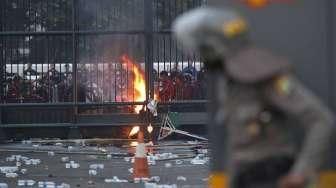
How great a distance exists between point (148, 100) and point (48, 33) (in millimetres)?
2562

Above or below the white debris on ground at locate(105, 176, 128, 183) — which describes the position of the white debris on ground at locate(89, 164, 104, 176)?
below

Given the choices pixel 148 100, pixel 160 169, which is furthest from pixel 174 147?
pixel 160 169

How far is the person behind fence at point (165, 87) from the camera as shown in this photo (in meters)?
18.0

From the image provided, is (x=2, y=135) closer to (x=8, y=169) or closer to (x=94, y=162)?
(x=94, y=162)

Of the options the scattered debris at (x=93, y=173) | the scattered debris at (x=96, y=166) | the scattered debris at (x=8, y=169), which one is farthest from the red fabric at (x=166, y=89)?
the scattered debris at (x=93, y=173)

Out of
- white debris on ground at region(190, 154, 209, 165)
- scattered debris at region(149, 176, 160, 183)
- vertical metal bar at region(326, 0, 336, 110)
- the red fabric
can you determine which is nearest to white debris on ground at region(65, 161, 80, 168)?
white debris on ground at region(190, 154, 209, 165)

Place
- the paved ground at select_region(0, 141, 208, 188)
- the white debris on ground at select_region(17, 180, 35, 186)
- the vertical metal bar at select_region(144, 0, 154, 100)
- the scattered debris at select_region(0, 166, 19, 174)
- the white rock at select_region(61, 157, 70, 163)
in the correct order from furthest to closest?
1. the vertical metal bar at select_region(144, 0, 154, 100)
2. the white rock at select_region(61, 157, 70, 163)
3. the scattered debris at select_region(0, 166, 19, 174)
4. the paved ground at select_region(0, 141, 208, 188)
5. the white debris on ground at select_region(17, 180, 35, 186)

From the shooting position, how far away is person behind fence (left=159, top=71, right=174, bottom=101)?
59.0ft

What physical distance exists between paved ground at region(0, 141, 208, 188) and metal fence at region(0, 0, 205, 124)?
119 centimetres

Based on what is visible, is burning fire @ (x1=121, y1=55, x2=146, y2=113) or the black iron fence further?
burning fire @ (x1=121, y1=55, x2=146, y2=113)

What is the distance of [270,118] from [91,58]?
570 inches

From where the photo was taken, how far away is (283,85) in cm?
337

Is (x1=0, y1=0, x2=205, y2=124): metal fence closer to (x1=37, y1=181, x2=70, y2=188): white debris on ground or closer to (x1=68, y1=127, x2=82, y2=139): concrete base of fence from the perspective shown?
(x1=68, y1=127, x2=82, y2=139): concrete base of fence

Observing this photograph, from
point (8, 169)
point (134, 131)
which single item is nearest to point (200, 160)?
point (8, 169)
